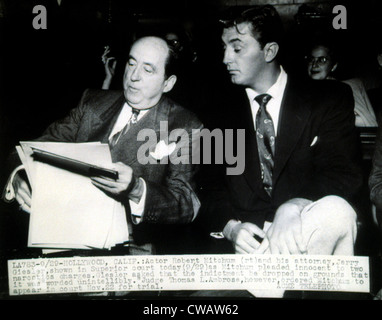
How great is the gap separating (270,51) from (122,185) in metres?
0.70

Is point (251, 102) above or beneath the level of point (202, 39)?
beneath

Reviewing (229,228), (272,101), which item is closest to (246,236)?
(229,228)

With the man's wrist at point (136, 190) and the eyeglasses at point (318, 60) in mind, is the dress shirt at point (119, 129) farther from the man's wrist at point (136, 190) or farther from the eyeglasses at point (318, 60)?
the eyeglasses at point (318, 60)

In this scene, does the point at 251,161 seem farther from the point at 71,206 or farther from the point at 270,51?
the point at 71,206

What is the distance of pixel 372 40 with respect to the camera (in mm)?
1351

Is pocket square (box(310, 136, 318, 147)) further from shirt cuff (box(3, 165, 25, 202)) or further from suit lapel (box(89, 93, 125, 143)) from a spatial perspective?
shirt cuff (box(3, 165, 25, 202))

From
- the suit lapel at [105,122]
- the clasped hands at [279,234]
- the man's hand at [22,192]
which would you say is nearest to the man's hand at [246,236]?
the clasped hands at [279,234]

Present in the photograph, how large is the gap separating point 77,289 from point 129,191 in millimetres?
386

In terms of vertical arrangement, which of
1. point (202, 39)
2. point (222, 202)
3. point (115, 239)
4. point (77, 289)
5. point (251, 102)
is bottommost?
point (77, 289)

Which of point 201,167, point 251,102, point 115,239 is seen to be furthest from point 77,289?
point 251,102

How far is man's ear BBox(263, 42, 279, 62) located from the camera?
52.8 inches

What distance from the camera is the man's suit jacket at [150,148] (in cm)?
132

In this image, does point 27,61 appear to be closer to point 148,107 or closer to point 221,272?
point 148,107

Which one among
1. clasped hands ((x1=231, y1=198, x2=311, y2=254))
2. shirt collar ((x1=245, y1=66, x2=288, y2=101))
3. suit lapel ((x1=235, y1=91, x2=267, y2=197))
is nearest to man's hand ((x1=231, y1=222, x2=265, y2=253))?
clasped hands ((x1=231, y1=198, x2=311, y2=254))
